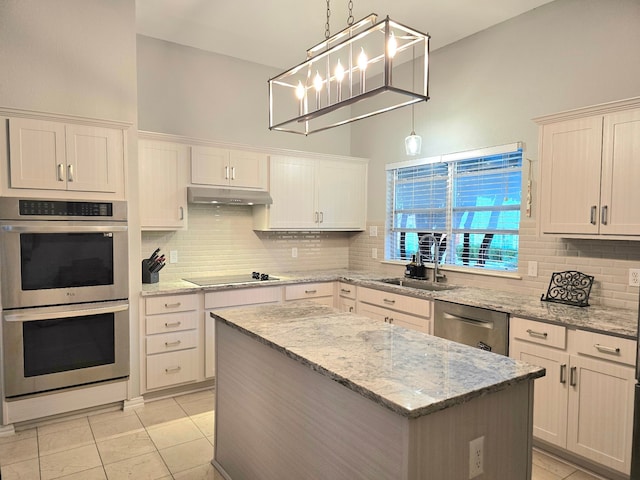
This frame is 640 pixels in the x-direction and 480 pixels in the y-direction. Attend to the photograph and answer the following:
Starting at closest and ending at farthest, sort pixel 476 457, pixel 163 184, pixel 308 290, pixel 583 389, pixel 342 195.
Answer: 1. pixel 476 457
2. pixel 583 389
3. pixel 163 184
4. pixel 308 290
5. pixel 342 195

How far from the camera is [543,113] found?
3.27m

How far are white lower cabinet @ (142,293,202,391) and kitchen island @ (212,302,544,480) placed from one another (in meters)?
1.33

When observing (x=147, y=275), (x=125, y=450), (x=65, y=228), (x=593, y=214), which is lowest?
(x=125, y=450)

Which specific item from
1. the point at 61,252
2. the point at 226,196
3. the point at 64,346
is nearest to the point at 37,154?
the point at 61,252

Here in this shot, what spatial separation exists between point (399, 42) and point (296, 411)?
3.50 m

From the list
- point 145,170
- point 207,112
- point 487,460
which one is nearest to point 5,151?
point 145,170

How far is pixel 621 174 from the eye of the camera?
2.56 m

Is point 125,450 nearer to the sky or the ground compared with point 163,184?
nearer to the ground

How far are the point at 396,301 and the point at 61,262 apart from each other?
2.65 m

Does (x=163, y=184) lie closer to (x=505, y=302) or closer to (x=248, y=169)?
(x=248, y=169)

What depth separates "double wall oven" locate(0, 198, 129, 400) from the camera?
288cm

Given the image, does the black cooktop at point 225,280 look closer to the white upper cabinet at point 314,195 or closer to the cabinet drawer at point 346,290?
the white upper cabinet at point 314,195

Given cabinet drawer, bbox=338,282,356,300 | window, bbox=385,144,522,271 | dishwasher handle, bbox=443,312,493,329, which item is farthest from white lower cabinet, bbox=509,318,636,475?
cabinet drawer, bbox=338,282,356,300

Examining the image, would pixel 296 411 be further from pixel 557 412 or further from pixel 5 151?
pixel 5 151
